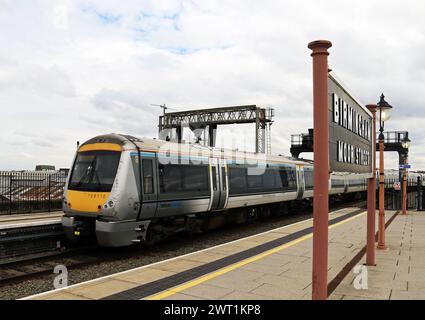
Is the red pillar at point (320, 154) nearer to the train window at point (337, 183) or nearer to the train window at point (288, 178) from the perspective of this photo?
the train window at point (288, 178)

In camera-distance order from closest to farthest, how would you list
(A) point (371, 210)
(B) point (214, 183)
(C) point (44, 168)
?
(A) point (371, 210) < (B) point (214, 183) < (C) point (44, 168)

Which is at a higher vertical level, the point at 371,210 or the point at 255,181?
the point at 255,181

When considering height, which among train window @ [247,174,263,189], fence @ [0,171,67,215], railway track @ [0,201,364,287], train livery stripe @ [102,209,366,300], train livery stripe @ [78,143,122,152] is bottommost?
railway track @ [0,201,364,287]

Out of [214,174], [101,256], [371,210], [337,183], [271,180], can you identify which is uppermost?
[214,174]

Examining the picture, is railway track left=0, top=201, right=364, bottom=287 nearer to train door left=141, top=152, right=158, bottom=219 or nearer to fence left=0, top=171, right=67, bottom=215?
train door left=141, top=152, right=158, bottom=219

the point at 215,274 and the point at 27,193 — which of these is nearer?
the point at 215,274

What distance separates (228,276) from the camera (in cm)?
675

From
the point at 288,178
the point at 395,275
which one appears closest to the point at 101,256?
the point at 395,275

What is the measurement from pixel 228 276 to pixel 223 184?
598 centimetres

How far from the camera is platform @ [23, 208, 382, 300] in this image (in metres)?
5.77

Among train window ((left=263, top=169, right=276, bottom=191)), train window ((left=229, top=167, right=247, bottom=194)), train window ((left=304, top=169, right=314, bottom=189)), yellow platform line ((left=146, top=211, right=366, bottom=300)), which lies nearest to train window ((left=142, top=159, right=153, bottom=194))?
yellow platform line ((left=146, top=211, right=366, bottom=300))

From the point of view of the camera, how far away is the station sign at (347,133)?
197 inches

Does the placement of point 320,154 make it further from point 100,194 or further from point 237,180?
point 237,180
